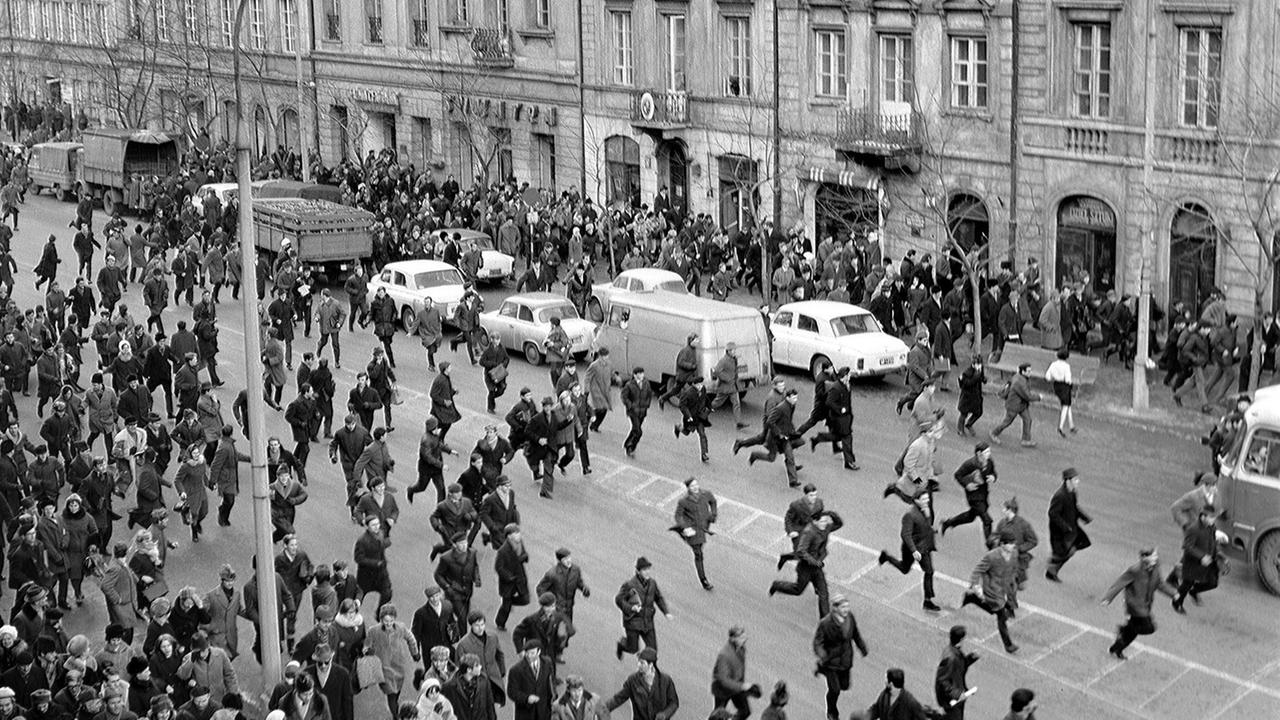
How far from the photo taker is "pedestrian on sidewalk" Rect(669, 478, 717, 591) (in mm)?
21719

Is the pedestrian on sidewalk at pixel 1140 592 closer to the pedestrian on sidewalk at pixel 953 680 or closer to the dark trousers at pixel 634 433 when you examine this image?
the pedestrian on sidewalk at pixel 953 680

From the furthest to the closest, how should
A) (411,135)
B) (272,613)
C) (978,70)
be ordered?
(411,135), (978,70), (272,613)

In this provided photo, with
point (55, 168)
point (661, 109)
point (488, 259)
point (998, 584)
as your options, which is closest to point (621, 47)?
point (661, 109)

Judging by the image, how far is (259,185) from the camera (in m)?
51.0

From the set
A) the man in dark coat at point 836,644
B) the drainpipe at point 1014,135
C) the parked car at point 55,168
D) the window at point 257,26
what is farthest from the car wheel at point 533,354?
the window at point 257,26

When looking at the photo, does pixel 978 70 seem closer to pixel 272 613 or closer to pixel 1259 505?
pixel 1259 505

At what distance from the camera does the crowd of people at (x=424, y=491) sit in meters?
17.4

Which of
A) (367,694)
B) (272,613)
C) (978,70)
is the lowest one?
(367,694)

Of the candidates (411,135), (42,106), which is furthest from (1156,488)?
(42,106)

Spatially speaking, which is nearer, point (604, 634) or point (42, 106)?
point (604, 634)

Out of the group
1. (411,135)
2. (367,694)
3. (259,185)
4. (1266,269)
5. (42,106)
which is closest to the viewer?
(367,694)

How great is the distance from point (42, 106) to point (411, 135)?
30.7 metres

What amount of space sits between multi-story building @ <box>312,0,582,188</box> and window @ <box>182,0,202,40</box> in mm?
7392

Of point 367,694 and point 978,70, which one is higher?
point 978,70
